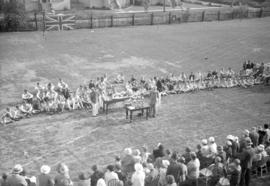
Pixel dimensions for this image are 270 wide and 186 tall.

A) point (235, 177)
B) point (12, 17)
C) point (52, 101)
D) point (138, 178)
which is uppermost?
point (12, 17)

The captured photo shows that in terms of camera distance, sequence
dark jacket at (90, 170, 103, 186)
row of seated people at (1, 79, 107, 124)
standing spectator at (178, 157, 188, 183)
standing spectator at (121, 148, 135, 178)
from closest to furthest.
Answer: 1. dark jacket at (90, 170, 103, 186)
2. standing spectator at (178, 157, 188, 183)
3. standing spectator at (121, 148, 135, 178)
4. row of seated people at (1, 79, 107, 124)

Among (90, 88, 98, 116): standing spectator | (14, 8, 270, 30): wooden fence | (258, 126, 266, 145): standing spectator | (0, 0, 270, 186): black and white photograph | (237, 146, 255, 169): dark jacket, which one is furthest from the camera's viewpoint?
(14, 8, 270, 30): wooden fence

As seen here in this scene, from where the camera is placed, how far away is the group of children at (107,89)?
22312 millimetres

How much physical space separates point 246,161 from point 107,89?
12607 millimetres

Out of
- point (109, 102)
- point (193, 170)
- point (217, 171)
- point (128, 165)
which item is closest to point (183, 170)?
point (193, 170)

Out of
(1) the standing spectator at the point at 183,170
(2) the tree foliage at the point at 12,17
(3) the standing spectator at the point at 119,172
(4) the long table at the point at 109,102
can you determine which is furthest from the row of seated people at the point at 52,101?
(2) the tree foliage at the point at 12,17

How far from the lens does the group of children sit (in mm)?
22312

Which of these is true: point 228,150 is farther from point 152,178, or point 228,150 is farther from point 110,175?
point 110,175

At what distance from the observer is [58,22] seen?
40.7 metres

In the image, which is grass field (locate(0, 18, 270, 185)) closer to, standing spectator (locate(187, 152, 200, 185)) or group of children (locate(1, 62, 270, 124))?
group of children (locate(1, 62, 270, 124))

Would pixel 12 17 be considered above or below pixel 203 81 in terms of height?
above

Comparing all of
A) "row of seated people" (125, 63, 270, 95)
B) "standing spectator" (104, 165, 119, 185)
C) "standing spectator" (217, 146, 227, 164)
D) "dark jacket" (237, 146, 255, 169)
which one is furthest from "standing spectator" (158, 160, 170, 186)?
"row of seated people" (125, 63, 270, 95)

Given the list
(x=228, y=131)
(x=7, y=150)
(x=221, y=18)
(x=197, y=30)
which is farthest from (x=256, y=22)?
(x=7, y=150)

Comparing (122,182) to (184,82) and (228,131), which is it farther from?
(184,82)
